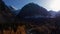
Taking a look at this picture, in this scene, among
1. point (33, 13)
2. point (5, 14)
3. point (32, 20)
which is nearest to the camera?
point (5, 14)

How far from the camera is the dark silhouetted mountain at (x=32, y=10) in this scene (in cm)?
355

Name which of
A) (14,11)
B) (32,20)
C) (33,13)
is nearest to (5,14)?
(14,11)

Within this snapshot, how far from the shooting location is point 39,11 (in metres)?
3.70

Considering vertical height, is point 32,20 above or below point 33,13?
below

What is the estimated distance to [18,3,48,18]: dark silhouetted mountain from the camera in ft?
11.7

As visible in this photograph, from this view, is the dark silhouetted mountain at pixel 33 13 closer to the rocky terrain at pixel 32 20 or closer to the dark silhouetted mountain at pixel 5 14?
the rocky terrain at pixel 32 20

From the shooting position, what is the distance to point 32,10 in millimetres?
3680

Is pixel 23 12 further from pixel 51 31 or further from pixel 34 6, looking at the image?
pixel 51 31

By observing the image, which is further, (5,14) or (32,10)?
(32,10)

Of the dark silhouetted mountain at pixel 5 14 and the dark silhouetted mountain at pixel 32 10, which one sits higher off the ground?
the dark silhouetted mountain at pixel 32 10

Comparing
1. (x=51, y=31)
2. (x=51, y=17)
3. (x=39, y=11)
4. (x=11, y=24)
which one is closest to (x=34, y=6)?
(x=39, y=11)

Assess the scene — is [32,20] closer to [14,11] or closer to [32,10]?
[32,10]

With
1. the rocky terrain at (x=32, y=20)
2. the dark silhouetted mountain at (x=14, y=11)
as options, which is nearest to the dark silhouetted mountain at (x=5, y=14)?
the rocky terrain at (x=32, y=20)

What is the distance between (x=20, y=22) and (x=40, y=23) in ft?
2.51
